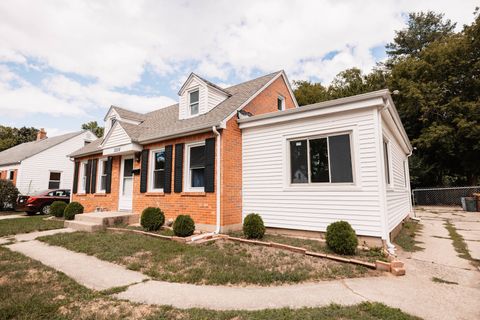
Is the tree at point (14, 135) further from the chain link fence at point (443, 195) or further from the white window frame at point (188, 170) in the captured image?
the chain link fence at point (443, 195)

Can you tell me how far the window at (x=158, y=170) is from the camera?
33.0ft

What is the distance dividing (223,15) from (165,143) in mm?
5301

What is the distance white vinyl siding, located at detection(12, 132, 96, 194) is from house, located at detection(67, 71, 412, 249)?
1331 cm

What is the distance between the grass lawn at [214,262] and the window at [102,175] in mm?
5920

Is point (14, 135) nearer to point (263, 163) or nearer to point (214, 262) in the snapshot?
point (263, 163)

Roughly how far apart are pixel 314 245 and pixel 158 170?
6.96m

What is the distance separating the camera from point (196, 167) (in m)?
8.95

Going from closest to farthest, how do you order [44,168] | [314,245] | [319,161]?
1. [314,245]
2. [319,161]
3. [44,168]

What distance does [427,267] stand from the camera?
511cm

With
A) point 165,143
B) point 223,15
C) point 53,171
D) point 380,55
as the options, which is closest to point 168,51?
point 223,15

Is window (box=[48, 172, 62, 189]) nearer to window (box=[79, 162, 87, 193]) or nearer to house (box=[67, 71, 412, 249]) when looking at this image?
window (box=[79, 162, 87, 193])

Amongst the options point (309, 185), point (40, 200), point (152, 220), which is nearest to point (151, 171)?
point (152, 220)

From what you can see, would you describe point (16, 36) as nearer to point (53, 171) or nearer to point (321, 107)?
point (321, 107)

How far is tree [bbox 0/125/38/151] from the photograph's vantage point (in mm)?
39281
